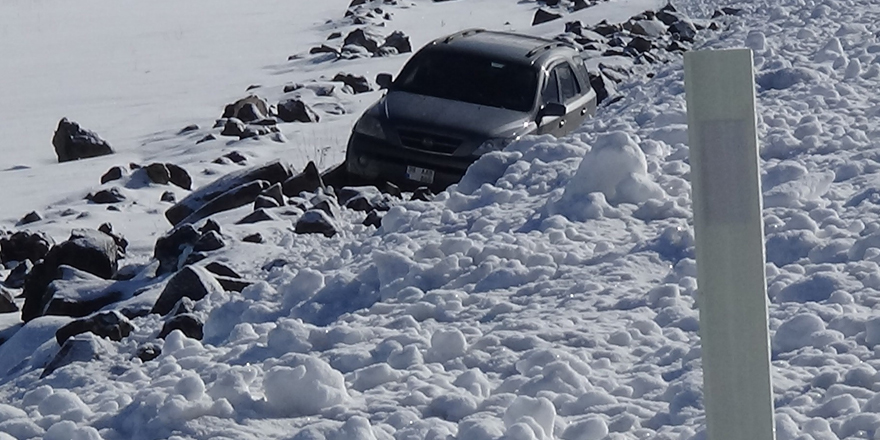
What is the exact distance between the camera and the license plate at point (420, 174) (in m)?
Result: 11.8

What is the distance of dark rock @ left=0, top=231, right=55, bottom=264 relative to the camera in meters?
12.7

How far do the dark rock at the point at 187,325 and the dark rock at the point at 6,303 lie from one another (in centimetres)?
381

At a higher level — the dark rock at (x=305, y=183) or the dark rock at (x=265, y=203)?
the dark rock at (x=265, y=203)

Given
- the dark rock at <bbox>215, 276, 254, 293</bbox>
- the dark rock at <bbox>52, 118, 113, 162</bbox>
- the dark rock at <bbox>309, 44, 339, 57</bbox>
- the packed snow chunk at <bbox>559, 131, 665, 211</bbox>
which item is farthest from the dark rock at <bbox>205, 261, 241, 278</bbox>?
the dark rock at <bbox>309, 44, 339, 57</bbox>

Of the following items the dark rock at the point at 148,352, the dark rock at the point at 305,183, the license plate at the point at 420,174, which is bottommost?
the dark rock at the point at 305,183

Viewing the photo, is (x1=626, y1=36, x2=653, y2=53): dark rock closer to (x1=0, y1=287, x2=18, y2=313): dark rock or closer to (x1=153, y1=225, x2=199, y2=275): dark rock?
(x1=153, y1=225, x2=199, y2=275): dark rock

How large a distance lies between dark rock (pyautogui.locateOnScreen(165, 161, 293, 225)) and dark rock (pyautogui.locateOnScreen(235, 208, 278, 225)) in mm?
1533

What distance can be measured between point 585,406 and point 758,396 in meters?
1.79

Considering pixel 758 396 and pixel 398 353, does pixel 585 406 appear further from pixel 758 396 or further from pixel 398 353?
pixel 758 396

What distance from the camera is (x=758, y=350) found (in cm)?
A: 291

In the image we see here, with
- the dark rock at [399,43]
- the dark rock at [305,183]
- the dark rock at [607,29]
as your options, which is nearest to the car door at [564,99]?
the dark rock at [305,183]

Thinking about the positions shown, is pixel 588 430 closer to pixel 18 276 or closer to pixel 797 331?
pixel 797 331

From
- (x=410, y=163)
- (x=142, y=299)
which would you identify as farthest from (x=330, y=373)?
(x=410, y=163)

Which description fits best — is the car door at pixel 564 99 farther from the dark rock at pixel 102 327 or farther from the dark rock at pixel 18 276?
the dark rock at pixel 102 327
